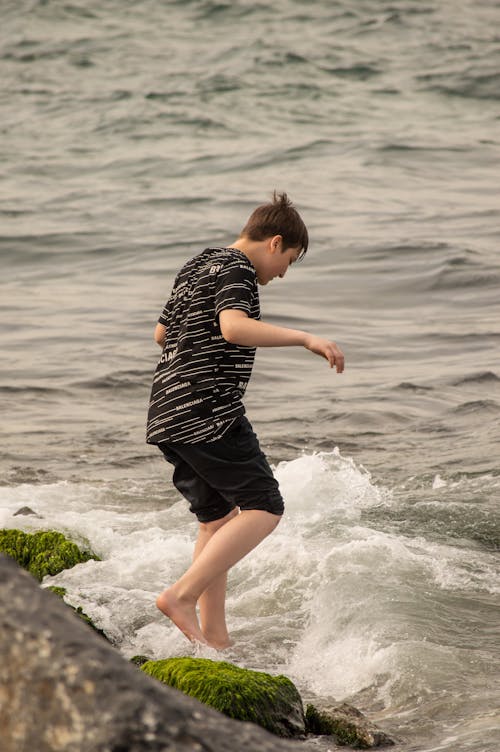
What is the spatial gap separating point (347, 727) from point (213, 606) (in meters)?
1.09

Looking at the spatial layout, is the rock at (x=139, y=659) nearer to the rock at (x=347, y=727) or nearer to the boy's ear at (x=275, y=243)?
the rock at (x=347, y=727)

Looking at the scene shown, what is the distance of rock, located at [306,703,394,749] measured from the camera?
3857mm

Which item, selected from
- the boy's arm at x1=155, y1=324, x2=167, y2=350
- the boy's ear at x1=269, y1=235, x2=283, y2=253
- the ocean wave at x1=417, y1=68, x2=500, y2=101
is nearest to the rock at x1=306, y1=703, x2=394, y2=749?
the boy's arm at x1=155, y1=324, x2=167, y2=350

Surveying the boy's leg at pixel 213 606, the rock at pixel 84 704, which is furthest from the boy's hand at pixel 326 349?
the rock at pixel 84 704

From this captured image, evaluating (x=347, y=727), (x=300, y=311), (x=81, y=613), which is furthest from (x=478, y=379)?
(x=347, y=727)

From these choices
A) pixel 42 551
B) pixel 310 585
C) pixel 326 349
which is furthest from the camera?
pixel 42 551

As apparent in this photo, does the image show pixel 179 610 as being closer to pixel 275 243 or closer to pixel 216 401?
pixel 216 401

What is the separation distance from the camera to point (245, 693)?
3.92 metres

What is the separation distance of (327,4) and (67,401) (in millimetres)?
25857

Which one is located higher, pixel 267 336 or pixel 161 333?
pixel 267 336

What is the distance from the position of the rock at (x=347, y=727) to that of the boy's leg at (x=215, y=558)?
0.72m

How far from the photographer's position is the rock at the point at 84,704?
199 centimetres

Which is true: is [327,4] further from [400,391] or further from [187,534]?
[187,534]

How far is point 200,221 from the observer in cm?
1792
